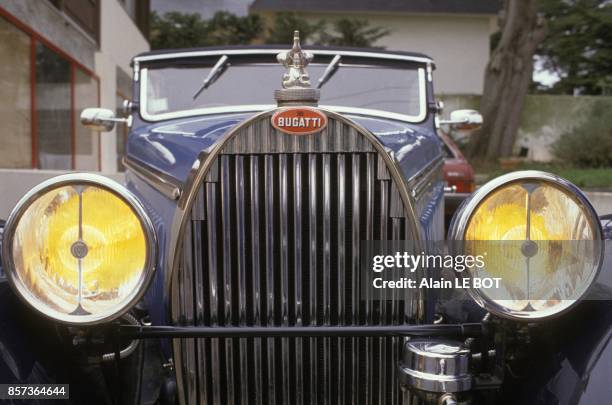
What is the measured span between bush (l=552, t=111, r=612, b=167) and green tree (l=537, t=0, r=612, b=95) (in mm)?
9972

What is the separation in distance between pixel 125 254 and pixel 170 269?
0.43 feet

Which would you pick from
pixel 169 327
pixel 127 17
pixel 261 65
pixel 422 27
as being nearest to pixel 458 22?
pixel 422 27

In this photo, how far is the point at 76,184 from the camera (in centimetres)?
163

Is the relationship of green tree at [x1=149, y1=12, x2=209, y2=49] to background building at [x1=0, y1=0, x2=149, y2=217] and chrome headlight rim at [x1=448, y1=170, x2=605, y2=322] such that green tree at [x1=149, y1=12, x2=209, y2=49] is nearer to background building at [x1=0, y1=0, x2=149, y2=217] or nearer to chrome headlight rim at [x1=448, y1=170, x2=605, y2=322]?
background building at [x1=0, y1=0, x2=149, y2=217]

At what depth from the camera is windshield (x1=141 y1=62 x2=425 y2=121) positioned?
9.87 feet

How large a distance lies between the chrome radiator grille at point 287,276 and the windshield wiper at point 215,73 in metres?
1.37

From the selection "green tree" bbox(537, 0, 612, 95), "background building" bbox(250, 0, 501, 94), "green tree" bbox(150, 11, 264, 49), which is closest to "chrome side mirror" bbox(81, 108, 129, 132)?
"background building" bbox(250, 0, 501, 94)

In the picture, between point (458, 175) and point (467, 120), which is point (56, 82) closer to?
point (458, 175)

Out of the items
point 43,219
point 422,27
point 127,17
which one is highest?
point 422,27

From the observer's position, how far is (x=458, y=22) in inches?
1029

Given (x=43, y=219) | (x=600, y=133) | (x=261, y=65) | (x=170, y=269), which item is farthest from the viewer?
(x=600, y=133)

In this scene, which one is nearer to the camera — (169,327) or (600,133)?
(169,327)

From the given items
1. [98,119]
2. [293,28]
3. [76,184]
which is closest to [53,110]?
[98,119]

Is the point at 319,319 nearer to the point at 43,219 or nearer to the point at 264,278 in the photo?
the point at 264,278
